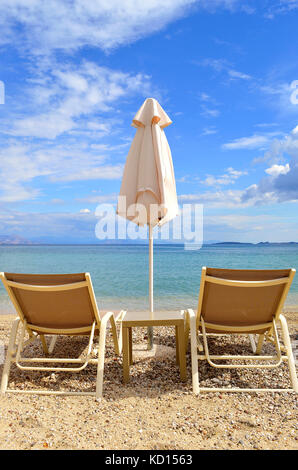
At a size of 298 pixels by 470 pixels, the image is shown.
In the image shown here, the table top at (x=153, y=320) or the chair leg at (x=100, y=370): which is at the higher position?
the table top at (x=153, y=320)

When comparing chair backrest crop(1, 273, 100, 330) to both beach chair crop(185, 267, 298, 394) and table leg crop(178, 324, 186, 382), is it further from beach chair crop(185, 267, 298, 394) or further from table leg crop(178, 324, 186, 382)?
beach chair crop(185, 267, 298, 394)

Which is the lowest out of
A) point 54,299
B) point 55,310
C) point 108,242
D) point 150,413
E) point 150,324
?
point 150,413

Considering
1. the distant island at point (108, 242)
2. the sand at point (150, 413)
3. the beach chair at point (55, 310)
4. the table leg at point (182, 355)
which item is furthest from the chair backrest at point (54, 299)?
the distant island at point (108, 242)

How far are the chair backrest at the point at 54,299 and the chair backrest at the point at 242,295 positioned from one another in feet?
3.09

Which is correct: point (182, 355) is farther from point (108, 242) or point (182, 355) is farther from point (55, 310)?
point (108, 242)

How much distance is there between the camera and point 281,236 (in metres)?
46.8

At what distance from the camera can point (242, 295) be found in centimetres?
279

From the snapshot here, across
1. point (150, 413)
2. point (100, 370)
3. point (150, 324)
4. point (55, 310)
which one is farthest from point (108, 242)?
point (150, 413)

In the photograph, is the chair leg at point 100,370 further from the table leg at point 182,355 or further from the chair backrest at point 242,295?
the chair backrest at point 242,295

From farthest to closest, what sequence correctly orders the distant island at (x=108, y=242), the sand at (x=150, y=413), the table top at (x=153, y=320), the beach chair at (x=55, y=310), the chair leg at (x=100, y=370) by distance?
the distant island at (x=108, y=242)
the table top at (x=153, y=320)
the beach chair at (x=55, y=310)
the chair leg at (x=100, y=370)
the sand at (x=150, y=413)

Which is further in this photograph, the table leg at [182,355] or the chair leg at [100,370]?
the table leg at [182,355]

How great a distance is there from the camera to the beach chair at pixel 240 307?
270cm

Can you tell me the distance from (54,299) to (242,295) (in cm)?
154

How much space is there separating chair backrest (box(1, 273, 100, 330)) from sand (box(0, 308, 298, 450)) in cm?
53
